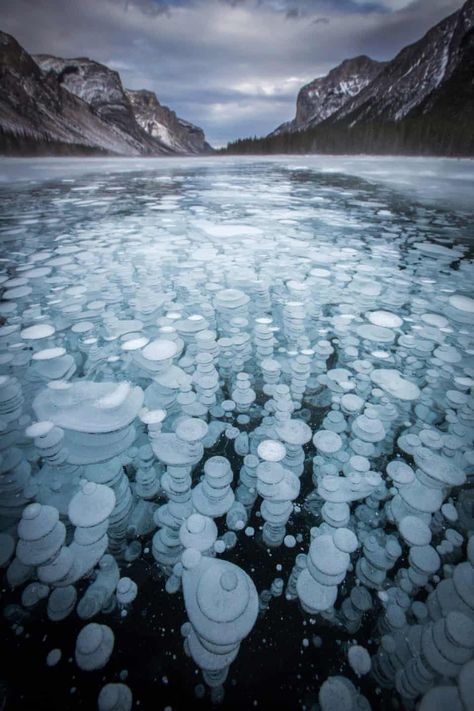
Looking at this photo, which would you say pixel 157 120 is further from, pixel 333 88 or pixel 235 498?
pixel 235 498

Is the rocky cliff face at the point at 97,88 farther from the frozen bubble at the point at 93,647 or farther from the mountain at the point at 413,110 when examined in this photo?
the frozen bubble at the point at 93,647

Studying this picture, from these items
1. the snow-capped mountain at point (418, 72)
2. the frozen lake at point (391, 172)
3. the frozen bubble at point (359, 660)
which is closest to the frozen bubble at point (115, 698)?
the frozen bubble at point (359, 660)

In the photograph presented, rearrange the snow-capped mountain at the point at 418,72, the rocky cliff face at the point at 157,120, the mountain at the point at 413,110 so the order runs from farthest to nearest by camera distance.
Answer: the rocky cliff face at the point at 157,120
the snow-capped mountain at the point at 418,72
the mountain at the point at 413,110

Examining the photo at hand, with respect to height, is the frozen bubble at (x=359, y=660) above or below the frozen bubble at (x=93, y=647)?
below

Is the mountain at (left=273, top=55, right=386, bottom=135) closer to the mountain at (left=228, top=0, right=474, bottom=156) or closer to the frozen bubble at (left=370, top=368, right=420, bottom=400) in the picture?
the mountain at (left=228, top=0, right=474, bottom=156)

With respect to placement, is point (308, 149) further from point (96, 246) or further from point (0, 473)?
point (0, 473)

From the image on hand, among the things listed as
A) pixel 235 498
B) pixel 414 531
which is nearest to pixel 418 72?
pixel 414 531

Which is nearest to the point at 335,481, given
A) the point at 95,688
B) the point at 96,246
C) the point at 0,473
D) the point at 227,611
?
the point at 227,611
